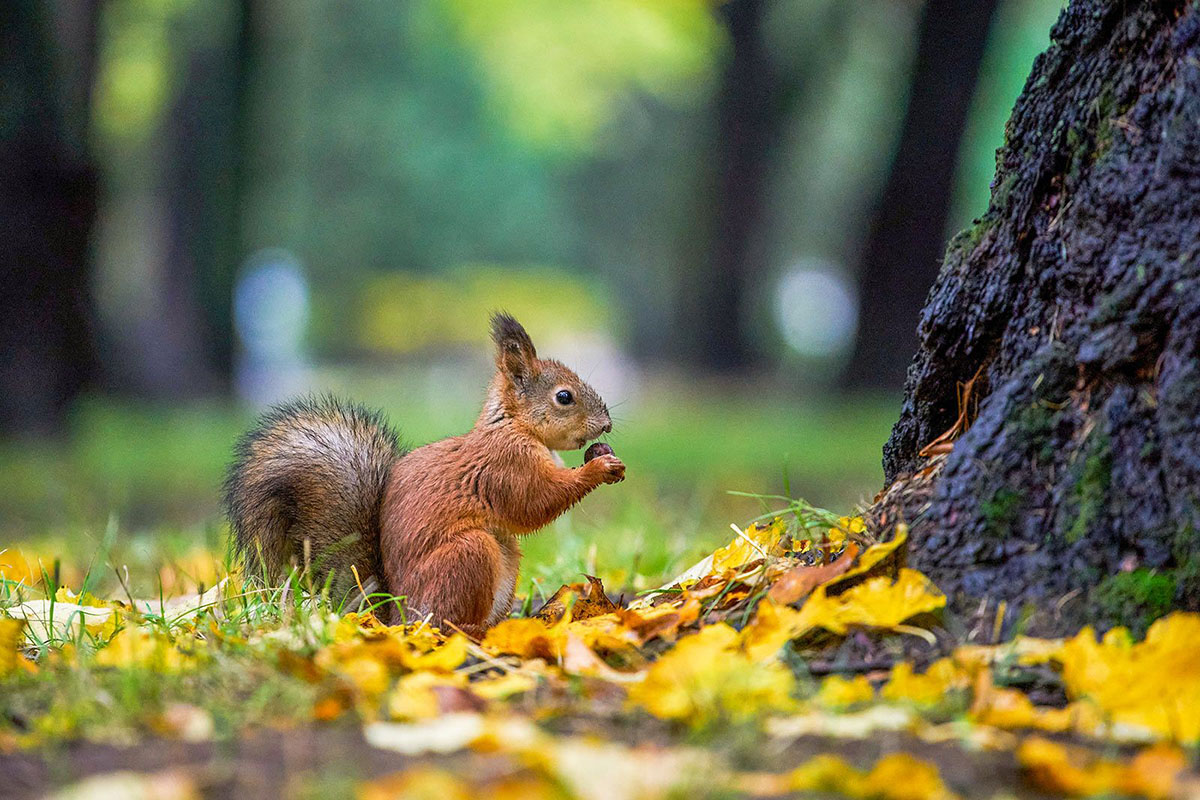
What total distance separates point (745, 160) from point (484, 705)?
13866mm

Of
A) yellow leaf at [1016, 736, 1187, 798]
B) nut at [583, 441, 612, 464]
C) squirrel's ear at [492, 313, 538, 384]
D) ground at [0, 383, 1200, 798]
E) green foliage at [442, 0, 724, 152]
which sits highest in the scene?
green foliage at [442, 0, 724, 152]

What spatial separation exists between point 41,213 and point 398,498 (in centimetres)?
622

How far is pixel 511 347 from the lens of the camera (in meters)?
3.12

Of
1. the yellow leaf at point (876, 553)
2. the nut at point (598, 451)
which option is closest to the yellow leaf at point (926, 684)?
A: the yellow leaf at point (876, 553)

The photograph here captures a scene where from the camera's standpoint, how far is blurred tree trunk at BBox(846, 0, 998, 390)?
10039 mm

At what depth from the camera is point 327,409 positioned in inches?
122

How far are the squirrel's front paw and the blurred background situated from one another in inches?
18.3

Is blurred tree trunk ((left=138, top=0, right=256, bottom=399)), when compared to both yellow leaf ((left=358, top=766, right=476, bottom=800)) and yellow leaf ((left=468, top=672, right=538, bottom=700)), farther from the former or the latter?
yellow leaf ((left=358, top=766, right=476, bottom=800))

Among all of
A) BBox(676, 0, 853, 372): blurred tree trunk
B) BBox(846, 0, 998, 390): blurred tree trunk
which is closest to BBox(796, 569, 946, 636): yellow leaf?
BBox(846, 0, 998, 390): blurred tree trunk

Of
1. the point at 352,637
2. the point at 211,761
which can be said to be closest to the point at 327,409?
the point at 352,637

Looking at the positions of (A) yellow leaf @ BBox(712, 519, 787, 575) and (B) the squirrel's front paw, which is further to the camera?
(B) the squirrel's front paw

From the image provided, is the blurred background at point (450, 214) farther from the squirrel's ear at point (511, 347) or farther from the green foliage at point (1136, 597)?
the green foliage at point (1136, 597)

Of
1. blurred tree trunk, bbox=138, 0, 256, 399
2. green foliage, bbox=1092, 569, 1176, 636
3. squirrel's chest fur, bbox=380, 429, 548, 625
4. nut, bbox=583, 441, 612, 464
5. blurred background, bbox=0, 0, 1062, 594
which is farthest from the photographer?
blurred tree trunk, bbox=138, 0, 256, 399

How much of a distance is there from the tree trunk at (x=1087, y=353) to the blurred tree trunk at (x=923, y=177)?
27.3ft
